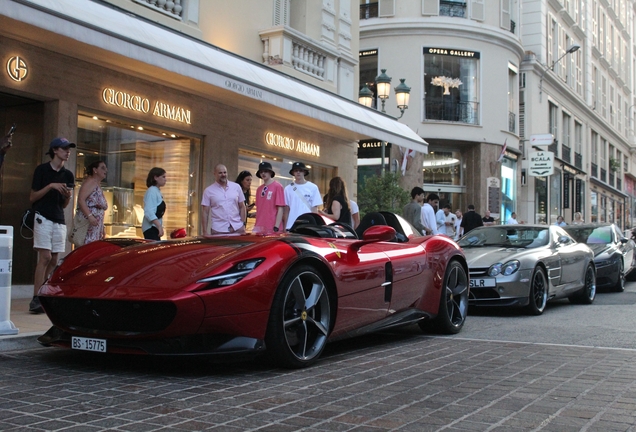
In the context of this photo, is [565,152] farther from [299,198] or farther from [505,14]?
[299,198]

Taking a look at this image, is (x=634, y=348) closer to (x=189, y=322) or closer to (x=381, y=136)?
(x=189, y=322)

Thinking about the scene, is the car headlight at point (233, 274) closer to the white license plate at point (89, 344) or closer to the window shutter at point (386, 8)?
the white license plate at point (89, 344)

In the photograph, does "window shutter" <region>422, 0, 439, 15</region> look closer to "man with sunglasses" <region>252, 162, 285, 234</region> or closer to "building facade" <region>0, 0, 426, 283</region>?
"building facade" <region>0, 0, 426, 283</region>

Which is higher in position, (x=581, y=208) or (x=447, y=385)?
(x=581, y=208)

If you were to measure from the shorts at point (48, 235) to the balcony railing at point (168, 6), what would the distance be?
16.0 feet

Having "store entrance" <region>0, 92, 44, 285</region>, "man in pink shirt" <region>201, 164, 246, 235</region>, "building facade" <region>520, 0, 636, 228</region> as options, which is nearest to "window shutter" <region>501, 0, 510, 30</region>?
"building facade" <region>520, 0, 636, 228</region>

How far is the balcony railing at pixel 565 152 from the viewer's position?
37875 mm

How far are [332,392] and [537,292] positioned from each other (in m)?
5.87

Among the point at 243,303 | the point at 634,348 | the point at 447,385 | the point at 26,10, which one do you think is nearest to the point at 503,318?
the point at 634,348

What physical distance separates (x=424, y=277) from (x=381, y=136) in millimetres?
8295

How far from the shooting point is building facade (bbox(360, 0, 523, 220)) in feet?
89.8

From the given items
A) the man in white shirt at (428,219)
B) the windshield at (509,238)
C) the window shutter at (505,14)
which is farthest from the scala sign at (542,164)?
the windshield at (509,238)

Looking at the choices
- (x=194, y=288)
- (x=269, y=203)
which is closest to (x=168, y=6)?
(x=269, y=203)

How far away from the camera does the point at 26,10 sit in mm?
7434
